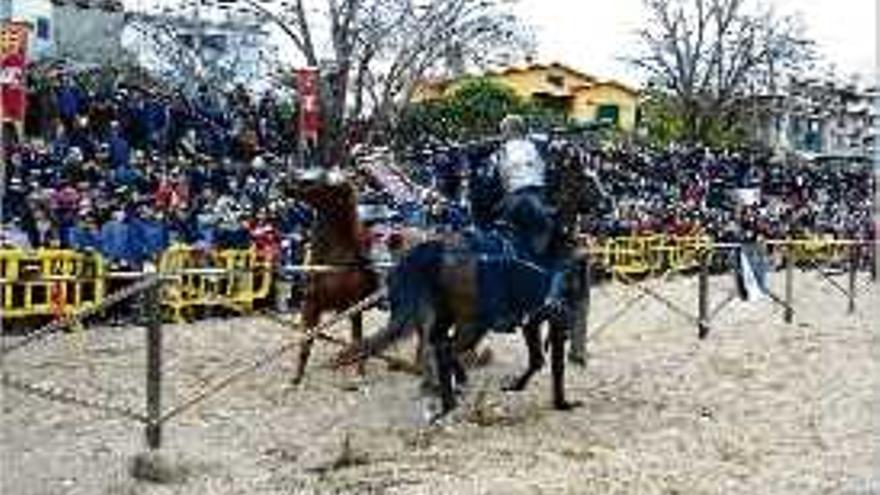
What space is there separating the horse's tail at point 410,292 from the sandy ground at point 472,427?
1.79 ft

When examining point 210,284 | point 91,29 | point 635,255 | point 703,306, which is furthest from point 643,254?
point 91,29

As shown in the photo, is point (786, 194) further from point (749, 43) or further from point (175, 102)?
point (175, 102)

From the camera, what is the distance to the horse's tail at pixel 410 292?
1109 centimetres

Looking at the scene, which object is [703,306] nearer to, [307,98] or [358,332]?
[358,332]

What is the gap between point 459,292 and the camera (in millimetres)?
11125

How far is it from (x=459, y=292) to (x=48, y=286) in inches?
259

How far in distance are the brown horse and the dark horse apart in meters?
1.30

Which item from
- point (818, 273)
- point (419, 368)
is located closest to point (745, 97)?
point (818, 273)

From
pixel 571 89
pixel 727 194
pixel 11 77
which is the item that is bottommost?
pixel 727 194

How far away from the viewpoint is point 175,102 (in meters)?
30.8

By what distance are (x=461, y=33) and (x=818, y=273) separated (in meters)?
14.8

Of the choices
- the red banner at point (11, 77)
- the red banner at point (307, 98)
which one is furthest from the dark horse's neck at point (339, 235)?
the red banner at point (307, 98)

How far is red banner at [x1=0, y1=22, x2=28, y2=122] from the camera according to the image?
14.2 metres

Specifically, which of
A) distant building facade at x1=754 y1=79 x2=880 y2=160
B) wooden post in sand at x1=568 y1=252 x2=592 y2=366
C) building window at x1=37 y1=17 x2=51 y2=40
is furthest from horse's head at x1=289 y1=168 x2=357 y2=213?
distant building facade at x1=754 y1=79 x2=880 y2=160
